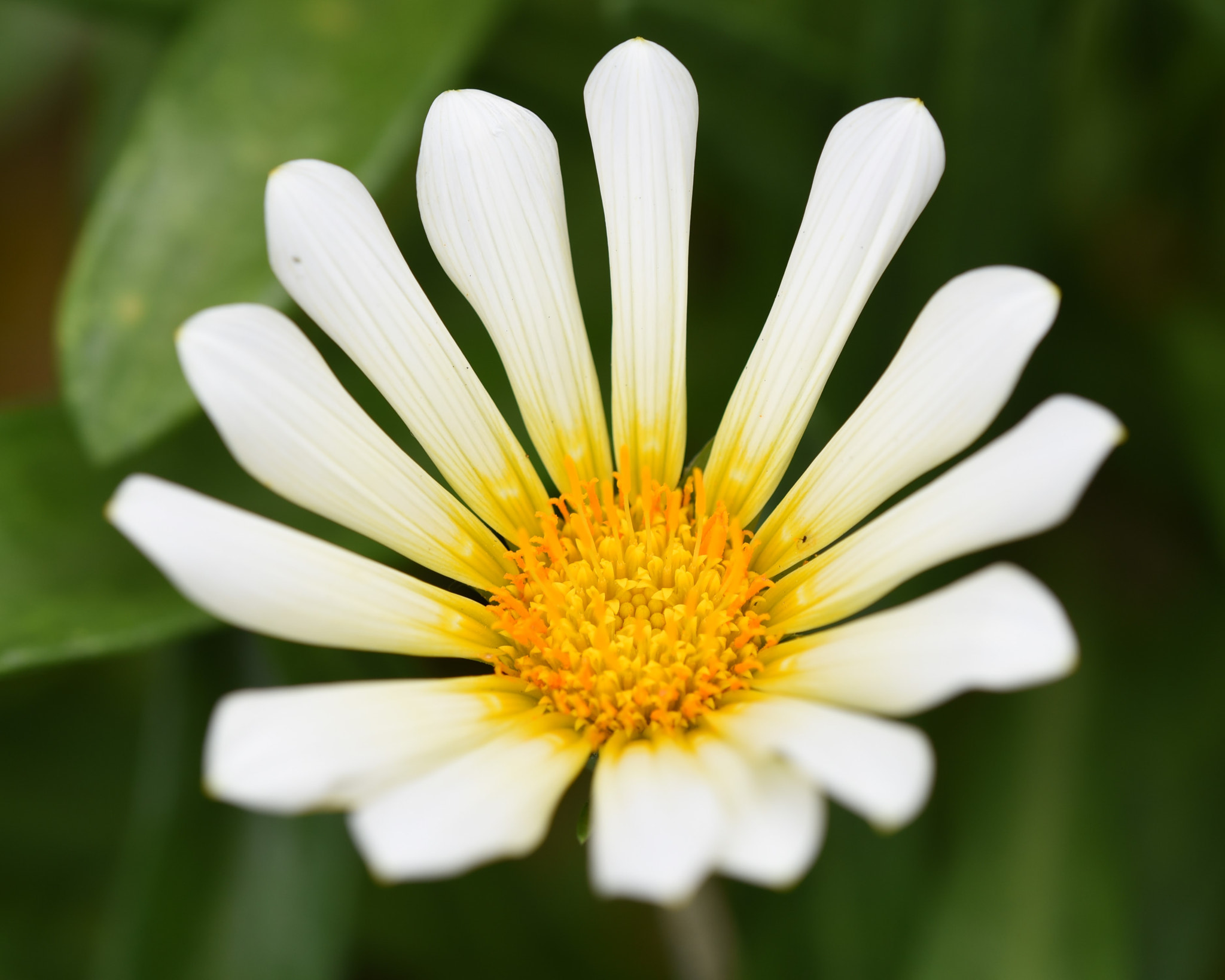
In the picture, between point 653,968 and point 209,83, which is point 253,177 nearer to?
point 209,83

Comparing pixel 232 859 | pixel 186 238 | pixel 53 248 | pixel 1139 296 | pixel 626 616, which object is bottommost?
pixel 232 859

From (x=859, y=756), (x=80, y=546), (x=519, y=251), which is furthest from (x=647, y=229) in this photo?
(x=80, y=546)

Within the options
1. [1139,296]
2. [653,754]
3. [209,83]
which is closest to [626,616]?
[653,754]

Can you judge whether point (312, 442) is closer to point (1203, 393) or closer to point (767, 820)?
point (767, 820)

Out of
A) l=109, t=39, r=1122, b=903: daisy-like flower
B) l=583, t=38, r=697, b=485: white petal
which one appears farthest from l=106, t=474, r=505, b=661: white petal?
l=583, t=38, r=697, b=485: white petal

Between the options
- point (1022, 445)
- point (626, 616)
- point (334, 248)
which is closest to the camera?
point (1022, 445)

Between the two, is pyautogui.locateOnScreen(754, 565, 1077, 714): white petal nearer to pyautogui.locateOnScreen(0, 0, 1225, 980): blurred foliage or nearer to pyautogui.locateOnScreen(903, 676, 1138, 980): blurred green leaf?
pyautogui.locateOnScreen(0, 0, 1225, 980): blurred foliage

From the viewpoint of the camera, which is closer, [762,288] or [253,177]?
[253,177]

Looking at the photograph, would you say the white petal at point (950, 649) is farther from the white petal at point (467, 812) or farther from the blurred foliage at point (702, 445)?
the blurred foliage at point (702, 445)
